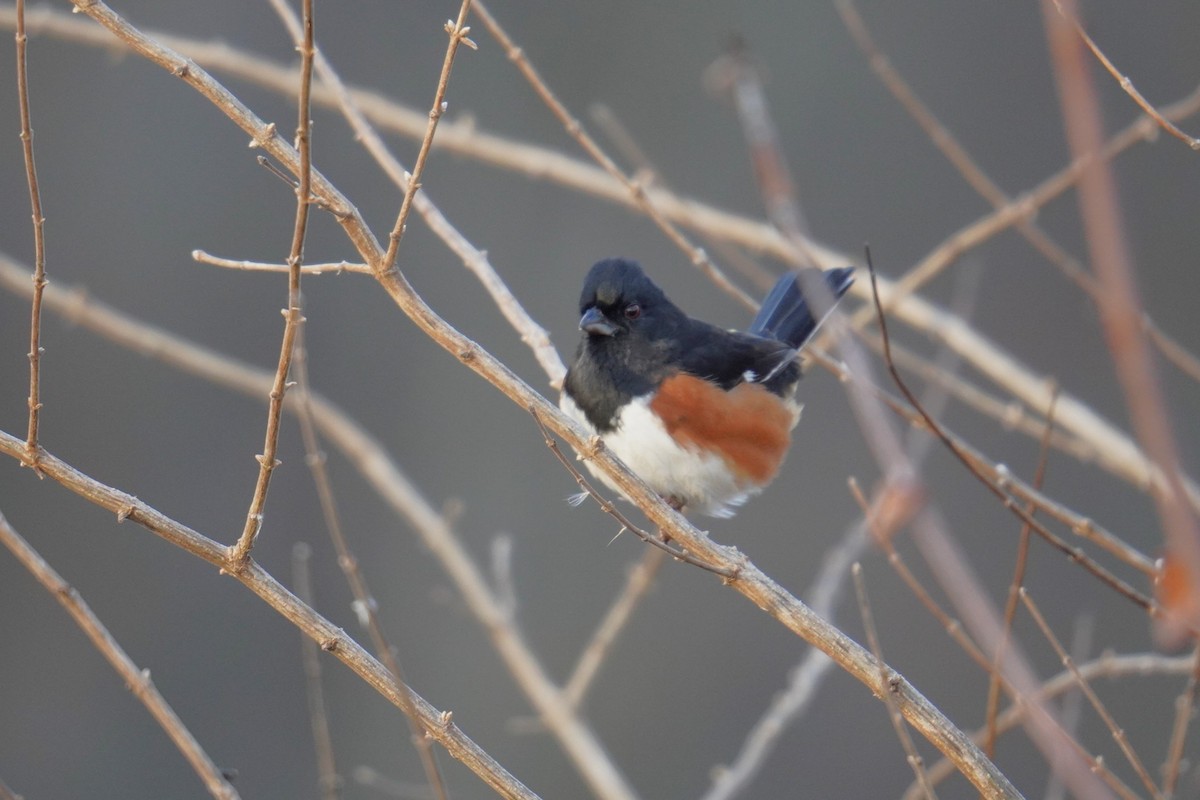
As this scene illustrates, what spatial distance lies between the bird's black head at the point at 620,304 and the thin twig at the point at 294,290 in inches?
50.3

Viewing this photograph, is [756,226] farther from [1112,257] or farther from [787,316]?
[1112,257]

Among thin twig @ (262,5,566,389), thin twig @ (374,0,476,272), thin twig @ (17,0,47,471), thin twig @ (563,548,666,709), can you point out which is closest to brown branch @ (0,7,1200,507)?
thin twig @ (262,5,566,389)

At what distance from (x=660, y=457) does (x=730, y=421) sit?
187 millimetres

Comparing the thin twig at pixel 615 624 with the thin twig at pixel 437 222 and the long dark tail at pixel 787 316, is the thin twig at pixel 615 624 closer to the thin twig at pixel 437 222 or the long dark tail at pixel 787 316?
the thin twig at pixel 437 222

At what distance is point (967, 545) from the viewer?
4.76 meters

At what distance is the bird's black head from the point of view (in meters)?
2.64

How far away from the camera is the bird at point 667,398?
2631 millimetres

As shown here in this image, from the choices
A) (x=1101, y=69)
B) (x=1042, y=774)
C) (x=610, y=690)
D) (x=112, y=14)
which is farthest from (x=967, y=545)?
(x=112, y=14)

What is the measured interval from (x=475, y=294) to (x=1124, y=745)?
148 inches

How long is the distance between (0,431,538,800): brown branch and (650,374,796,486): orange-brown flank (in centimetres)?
132

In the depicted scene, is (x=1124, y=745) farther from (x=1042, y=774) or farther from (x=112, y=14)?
(x=1042, y=774)

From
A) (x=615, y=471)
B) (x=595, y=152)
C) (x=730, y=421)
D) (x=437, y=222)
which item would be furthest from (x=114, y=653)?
(x=730, y=421)

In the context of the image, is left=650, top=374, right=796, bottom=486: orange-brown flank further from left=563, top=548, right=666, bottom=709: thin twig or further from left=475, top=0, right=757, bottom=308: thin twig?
left=475, top=0, right=757, bottom=308: thin twig

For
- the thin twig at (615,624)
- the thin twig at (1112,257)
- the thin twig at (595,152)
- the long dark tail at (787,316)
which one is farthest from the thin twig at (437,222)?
the thin twig at (1112,257)
